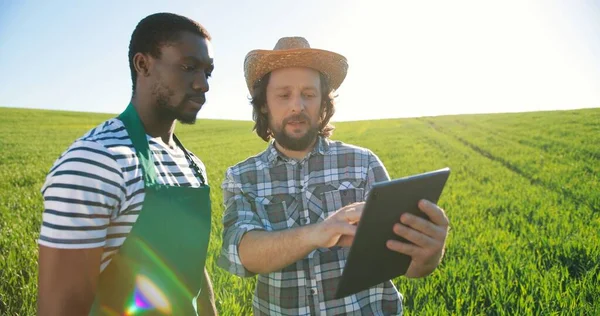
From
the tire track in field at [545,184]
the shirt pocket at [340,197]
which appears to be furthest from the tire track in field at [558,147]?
the shirt pocket at [340,197]

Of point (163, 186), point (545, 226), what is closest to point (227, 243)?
point (163, 186)

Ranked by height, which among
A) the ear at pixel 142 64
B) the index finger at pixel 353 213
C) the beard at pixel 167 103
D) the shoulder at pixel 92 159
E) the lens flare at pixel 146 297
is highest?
the ear at pixel 142 64

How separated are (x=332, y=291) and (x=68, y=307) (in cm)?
Result: 131

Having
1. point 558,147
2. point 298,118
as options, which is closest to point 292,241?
point 298,118

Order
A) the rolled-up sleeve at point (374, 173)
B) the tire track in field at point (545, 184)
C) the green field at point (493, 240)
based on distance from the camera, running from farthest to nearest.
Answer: the tire track in field at point (545, 184), the green field at point (493, 240), the rolled-up sleeve at point (374, 173)

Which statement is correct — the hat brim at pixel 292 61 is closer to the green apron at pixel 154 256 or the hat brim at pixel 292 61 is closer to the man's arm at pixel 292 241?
the green apron at pixel 154 256

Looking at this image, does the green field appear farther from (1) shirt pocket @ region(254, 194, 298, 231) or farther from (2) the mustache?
(2) the mustache

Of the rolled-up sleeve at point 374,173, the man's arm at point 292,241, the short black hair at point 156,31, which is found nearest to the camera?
the man's arm at point 292,241

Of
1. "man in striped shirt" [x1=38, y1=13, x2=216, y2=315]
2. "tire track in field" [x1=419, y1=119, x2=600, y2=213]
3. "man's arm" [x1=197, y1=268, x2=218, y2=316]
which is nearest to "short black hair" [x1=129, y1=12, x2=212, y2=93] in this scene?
"man in striped shirt" [x1=38, y1=13, x2=216, y2=315]

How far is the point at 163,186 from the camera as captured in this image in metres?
1.65

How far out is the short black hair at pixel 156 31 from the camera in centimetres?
185

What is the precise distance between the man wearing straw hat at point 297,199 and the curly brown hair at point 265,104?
0.9 inches

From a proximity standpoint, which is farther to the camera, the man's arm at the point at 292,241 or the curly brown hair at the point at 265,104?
the curly brown hair at the point at 265,104

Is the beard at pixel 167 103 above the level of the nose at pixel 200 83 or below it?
below
